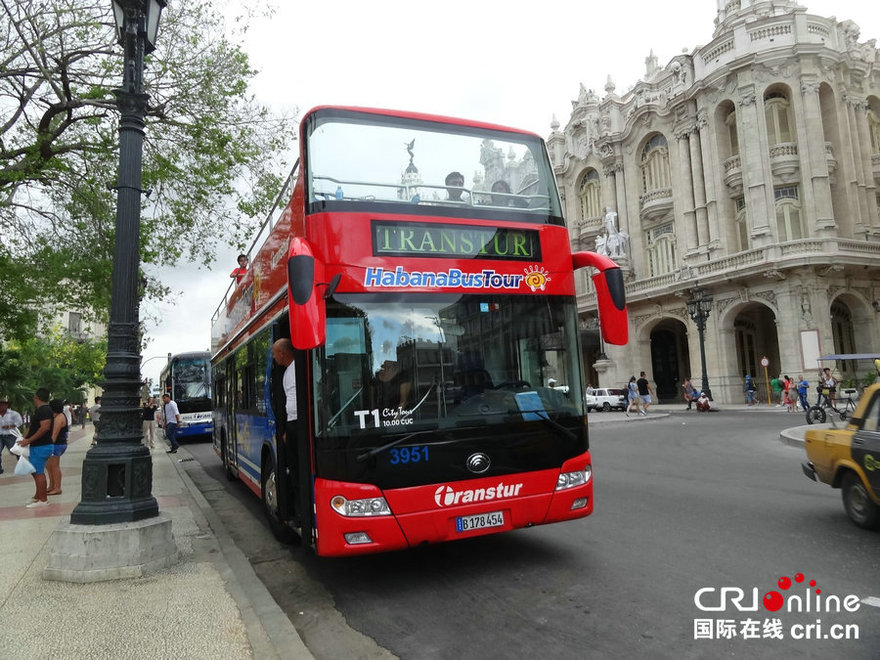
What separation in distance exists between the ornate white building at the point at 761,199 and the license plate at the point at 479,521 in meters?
29.7

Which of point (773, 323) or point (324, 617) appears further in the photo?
point (773, 323)

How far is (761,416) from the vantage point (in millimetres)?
24266

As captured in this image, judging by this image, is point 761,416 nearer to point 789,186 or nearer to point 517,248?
point 789,186

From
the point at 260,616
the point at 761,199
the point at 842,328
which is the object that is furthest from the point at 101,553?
the point at 842,328

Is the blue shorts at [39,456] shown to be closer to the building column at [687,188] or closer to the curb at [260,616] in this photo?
the curb at [260,616]

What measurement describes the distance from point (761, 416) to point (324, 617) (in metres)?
24.0

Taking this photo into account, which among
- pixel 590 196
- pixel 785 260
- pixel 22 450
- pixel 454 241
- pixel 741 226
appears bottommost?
pixel 22 450

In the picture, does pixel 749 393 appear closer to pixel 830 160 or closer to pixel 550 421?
pixel 830 160

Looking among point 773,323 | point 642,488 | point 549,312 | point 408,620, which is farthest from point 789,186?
point 408,620

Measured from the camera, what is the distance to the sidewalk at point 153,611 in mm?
3854

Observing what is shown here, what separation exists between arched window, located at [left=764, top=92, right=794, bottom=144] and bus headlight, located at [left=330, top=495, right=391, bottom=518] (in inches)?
1391

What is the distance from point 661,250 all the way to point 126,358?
121ft

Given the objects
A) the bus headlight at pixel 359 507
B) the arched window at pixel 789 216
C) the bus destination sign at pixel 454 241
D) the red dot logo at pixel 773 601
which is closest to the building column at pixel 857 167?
the arched window at pixel 789 216

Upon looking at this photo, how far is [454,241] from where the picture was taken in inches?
210
